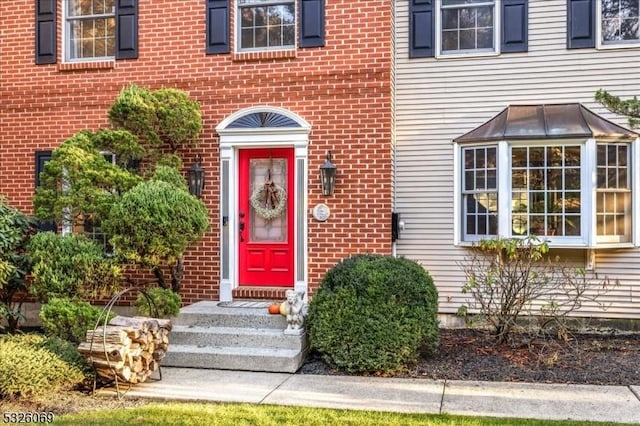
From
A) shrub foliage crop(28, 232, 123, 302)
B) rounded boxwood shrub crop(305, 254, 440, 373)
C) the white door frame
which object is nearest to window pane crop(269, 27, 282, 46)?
the white door frame

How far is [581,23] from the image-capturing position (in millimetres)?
7691

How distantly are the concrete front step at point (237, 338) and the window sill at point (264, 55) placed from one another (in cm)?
373

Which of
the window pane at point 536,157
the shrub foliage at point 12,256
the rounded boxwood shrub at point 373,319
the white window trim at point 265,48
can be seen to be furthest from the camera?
the white window trim at point 265,48

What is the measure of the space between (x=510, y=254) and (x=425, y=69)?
3.10 meters

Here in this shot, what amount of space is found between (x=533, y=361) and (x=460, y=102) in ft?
12.3

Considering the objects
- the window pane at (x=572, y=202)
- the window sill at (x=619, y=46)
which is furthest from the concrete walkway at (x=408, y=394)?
the window sill at (x=619, y=46)

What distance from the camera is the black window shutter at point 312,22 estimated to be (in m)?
7.74

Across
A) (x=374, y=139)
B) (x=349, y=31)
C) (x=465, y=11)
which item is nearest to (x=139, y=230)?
(x=374, y=139)

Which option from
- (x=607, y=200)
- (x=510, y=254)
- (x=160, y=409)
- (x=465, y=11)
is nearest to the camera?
(x=160, y=409)

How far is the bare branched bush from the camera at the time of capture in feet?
22.0

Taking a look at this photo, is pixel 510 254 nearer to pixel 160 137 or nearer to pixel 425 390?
pixel 425 390

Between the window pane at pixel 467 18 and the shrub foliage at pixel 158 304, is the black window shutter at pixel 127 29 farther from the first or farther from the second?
the window pane at pixel 467 18

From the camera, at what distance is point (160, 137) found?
7812mm

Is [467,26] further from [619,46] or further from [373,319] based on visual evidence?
[373,319]
